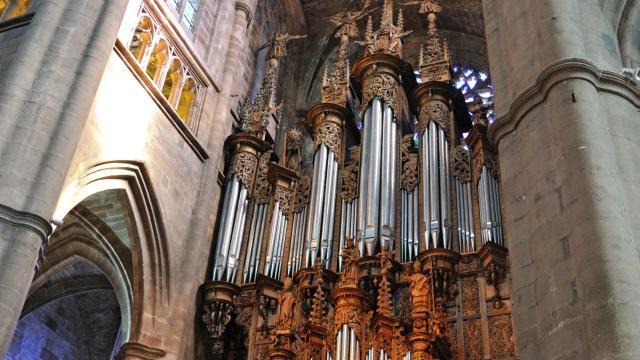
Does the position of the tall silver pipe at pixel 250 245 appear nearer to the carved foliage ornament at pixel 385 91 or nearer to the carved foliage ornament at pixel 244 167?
the carved foliage ornament at pixel 244 167

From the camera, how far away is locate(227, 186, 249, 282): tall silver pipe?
1243cm

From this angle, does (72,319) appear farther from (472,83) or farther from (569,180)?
(569,180)

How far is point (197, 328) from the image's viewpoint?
38.9 ft

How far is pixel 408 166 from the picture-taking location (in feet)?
41.8

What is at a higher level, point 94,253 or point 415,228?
point 415,228

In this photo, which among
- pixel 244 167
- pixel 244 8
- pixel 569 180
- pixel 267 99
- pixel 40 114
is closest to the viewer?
pixel 569 180

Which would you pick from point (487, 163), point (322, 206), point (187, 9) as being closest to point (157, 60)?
point (187, 9)

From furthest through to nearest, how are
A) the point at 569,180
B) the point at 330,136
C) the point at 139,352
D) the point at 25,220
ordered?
1. the point at 330,136
2. the point at 139,352
3. the point at 25,220
4. the point at 569,180

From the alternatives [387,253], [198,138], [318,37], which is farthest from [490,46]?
[318,37]

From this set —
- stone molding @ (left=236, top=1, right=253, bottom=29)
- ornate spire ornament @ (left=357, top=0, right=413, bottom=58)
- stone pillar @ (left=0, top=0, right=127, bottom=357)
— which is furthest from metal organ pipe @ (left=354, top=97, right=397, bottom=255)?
stone pillar @ (left=0, top=0, right=127, bottom=357)

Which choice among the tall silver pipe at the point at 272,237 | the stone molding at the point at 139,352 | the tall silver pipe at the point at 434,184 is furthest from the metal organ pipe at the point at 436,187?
the stone molding at the point at 139,352

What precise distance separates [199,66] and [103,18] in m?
3.38

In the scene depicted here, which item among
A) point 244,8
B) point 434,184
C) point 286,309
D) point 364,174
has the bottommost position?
point 286,309

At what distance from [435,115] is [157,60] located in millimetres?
5031
